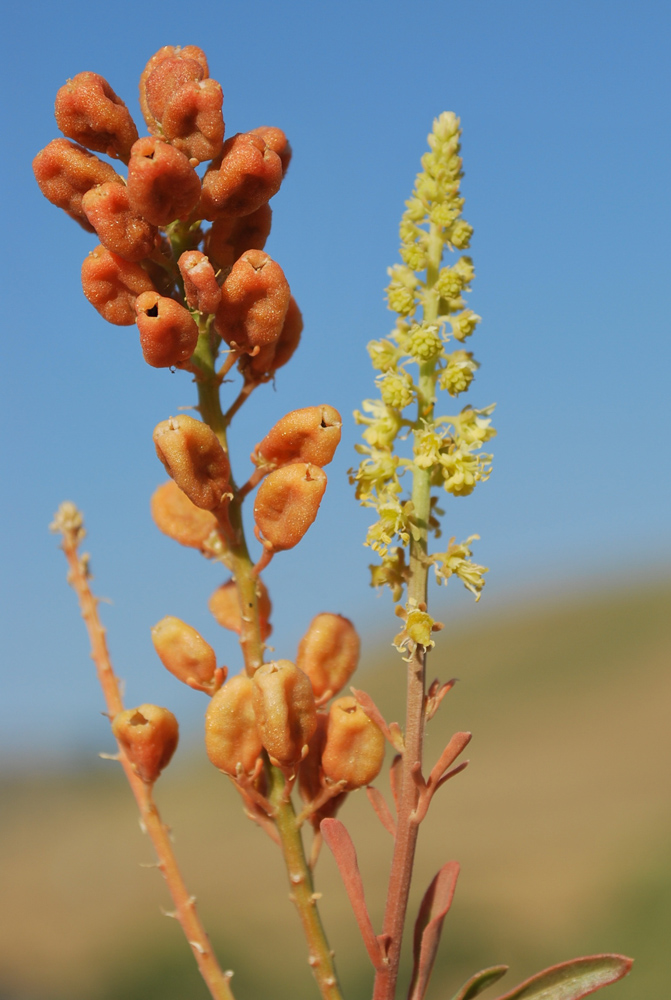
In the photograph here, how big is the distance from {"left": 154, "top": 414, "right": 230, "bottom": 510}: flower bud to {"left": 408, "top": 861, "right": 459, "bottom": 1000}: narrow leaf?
776mm

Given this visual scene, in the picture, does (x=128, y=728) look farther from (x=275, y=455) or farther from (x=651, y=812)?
(x=651, y=812)

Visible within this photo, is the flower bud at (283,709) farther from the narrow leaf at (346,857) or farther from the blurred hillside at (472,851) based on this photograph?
the blurred hillside at (472,851)

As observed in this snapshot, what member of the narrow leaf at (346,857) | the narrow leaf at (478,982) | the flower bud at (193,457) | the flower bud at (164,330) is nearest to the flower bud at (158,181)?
the flower bud at (164,330)

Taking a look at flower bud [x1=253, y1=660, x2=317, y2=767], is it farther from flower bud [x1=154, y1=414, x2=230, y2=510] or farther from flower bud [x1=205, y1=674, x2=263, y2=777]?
flower bud [x1=154, y1=414, x2=230, y2=510]

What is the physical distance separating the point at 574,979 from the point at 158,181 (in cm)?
144

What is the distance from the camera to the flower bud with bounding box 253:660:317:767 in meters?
1.42

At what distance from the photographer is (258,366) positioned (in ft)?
5.32

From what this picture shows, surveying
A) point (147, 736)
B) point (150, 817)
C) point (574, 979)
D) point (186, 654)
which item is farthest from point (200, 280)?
point (574, 979)

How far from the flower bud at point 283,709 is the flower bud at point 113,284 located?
662 mm

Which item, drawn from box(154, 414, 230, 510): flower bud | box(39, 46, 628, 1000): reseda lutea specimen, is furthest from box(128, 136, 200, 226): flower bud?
box(154, 414, 230, 510): flower bud

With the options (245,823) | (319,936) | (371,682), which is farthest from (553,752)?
(319,936)

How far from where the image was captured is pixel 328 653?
5.35 ft

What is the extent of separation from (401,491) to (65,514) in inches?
28.8

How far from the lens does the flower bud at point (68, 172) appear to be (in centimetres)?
155
